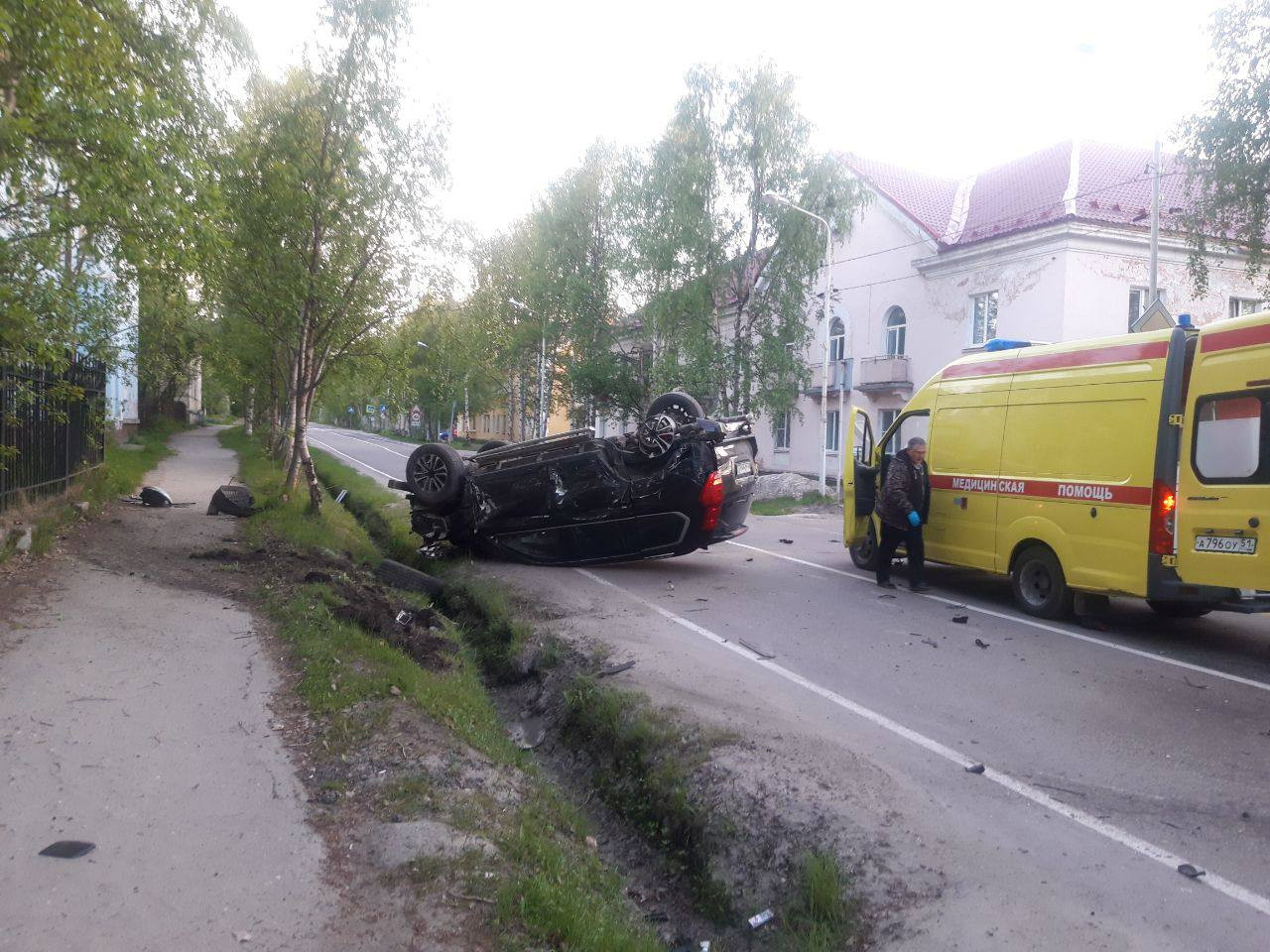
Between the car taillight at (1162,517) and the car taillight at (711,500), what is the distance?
451 cm

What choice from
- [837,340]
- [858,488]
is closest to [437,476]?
[858,488]

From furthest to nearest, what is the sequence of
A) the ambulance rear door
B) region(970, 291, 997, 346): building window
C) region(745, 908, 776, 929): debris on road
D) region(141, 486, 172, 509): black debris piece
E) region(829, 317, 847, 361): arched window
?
1. region(829, 317, 847, 361): arched window
2. region(970, 291, 997, 346): building window
3. region(141, 486, 172, 509): black debris piece
4. the ambulance rear door
5. region(745, 908, 776, 929): debris on road

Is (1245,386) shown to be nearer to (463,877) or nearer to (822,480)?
(463,877)

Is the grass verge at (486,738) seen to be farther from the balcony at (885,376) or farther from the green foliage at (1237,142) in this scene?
the balcony at (885,376)

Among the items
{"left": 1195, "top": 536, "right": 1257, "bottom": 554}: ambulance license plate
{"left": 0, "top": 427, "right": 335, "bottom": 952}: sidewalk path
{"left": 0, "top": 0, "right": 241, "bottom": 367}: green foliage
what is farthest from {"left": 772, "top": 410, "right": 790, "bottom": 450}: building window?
{"left": 0, "top": 0, "right": 241, "bottom": 367}: green foliage

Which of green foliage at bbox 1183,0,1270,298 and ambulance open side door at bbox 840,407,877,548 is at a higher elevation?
green foliage at bbox 1183,0,1270,298

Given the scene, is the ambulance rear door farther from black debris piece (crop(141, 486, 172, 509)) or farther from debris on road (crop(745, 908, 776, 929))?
black debris piece (crop(141, 486, 172, 509))

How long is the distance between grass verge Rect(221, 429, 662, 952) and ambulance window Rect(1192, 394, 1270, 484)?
5.56 metres

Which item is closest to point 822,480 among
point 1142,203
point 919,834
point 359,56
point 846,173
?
point 846,173

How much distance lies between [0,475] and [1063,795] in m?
9.73

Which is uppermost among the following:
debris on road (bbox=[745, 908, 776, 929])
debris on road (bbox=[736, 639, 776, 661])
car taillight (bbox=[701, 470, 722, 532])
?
car taillight (bbox=[701, 470, 722, 532])

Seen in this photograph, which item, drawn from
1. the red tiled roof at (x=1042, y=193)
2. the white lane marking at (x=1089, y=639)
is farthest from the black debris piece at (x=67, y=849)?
the red tiled roof at (x=1042, y=193)

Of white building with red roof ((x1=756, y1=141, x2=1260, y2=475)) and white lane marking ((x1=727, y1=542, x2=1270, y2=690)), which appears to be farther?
white building with red roof ((x1=756, y1=141, x2=1260, y2=475))

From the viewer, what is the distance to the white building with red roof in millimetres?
24922
